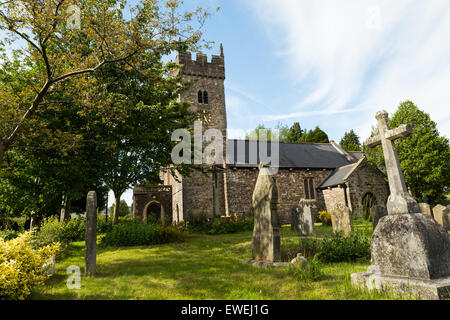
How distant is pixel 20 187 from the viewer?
1274 centimetres

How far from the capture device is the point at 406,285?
11.6ft

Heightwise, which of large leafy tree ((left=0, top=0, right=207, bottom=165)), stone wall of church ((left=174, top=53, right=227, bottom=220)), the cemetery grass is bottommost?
the cemetery grass

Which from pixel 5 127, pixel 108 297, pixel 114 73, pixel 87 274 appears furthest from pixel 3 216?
pixel 108 297

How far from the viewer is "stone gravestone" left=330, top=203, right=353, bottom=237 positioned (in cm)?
1015

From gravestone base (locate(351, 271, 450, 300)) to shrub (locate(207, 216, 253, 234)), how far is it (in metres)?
13.2

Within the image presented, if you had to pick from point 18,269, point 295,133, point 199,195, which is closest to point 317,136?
point 295,133

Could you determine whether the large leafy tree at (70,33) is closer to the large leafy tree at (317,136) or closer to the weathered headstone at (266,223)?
the weathered headstone at (266,223)

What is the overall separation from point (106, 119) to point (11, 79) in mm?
6127

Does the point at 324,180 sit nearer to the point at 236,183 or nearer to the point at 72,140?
the point at 236,183

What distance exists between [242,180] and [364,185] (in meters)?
9.68

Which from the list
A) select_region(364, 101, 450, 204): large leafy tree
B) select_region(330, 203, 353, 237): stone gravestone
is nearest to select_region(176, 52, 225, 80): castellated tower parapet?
select_region(364, 101, 450, 204): large leafy tree

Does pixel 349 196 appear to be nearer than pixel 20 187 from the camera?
No

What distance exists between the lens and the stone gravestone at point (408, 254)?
345 cm

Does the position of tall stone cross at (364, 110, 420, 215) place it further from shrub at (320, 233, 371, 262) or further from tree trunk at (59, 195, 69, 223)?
tree trunk at (59, 195, 69, 223)
